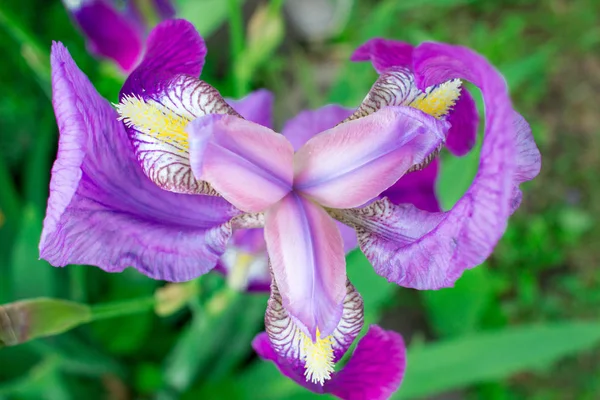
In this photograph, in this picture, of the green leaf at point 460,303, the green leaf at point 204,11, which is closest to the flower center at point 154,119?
the green leaf at point 204,11

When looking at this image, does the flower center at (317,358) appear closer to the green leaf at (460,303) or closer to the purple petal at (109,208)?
the purple petal at (109,208)

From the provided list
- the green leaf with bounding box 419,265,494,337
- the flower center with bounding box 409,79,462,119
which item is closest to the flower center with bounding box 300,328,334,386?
the flower center with bounding box 409,79,462,119

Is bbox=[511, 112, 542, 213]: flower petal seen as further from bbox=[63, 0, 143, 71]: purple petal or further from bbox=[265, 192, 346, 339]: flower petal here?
bbox=[63, 0, 143, 71]: purple petal

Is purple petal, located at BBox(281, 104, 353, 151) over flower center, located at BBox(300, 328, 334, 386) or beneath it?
over

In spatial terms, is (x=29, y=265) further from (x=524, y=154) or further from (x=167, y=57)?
(x=524, y=154)

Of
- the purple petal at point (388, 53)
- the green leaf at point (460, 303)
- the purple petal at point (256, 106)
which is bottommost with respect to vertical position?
the green leaf at point (460, 303)

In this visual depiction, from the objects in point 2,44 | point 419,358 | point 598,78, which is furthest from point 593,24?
point 2,44

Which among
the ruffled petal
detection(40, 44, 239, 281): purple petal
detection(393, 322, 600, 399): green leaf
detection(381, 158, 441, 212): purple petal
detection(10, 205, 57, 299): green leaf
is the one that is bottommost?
detection(393, 322, 600, 399): green leaf
